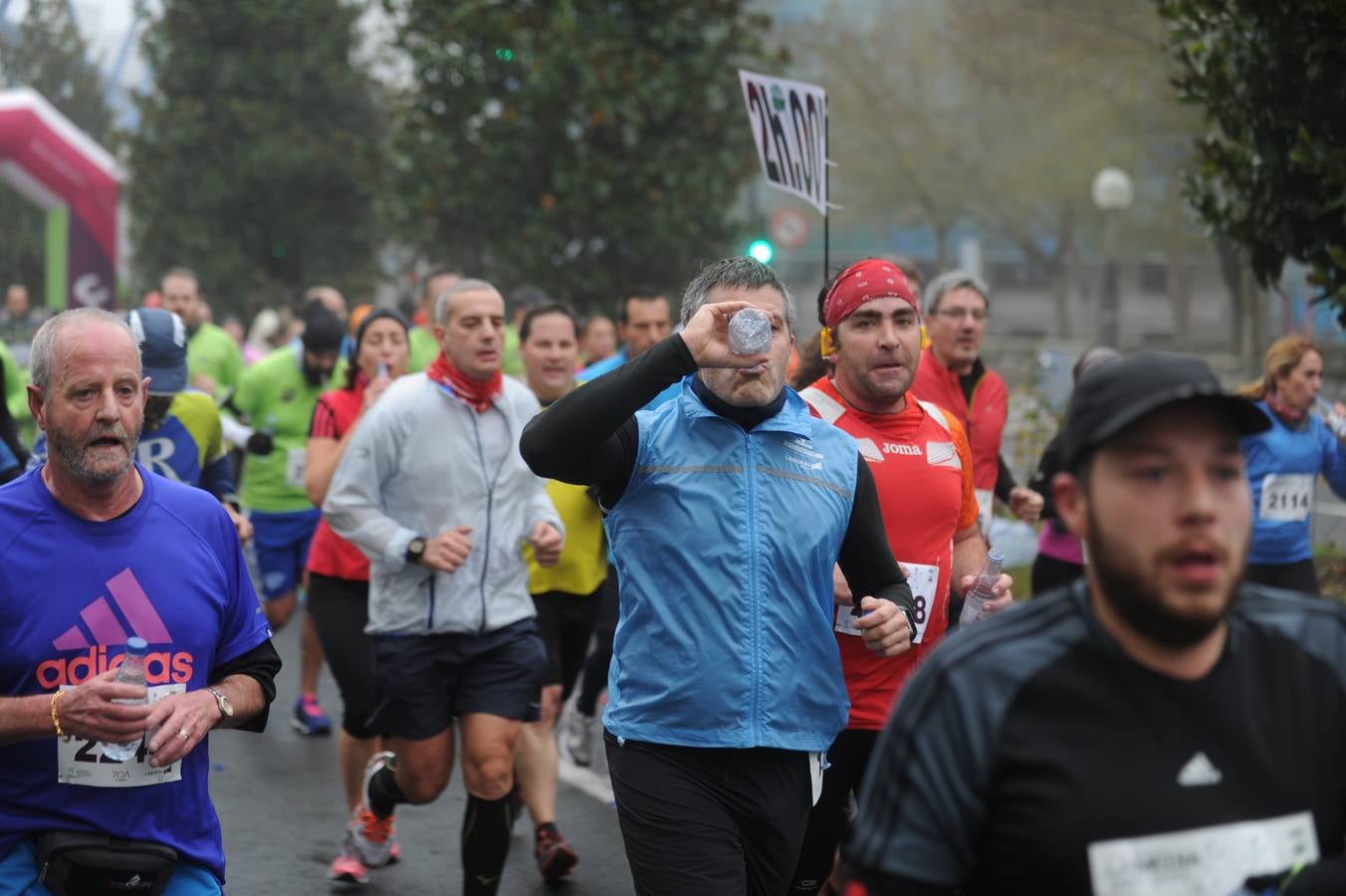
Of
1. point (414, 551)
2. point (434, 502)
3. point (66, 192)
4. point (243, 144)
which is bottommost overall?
point (414, 551)

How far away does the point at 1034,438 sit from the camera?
13258mm

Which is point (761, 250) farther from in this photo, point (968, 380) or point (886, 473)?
point (886, 473)

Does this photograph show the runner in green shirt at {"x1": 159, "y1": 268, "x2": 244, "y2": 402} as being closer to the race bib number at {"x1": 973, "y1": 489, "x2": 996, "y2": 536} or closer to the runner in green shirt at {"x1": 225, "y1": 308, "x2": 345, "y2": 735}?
the runner in green shirt at {"x1": 225, "y1": 308, "x2": 345, "y2": 735}

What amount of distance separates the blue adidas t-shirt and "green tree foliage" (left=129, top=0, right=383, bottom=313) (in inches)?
1129

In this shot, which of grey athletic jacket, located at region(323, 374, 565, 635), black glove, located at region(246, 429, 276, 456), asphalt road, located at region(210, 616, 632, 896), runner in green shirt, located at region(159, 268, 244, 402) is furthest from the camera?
runner in green shirt, located at region(159, 268, 244, 402)

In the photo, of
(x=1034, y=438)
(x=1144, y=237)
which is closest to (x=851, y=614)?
(x=1034, y=438)

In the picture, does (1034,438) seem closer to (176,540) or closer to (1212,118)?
(1212,118)

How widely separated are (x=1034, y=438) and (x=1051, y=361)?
580cm

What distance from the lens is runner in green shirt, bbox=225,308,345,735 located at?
969 cm

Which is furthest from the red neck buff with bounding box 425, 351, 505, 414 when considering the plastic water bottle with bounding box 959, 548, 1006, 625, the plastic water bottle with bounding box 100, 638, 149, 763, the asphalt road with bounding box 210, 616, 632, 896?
the plastic water bottle with bounding box 100, 638, 149, 763

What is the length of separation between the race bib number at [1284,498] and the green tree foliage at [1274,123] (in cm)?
90

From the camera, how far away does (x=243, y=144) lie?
32.5 m

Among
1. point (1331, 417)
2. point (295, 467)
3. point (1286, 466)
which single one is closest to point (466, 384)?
point (295, 467)

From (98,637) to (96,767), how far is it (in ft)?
0.87
